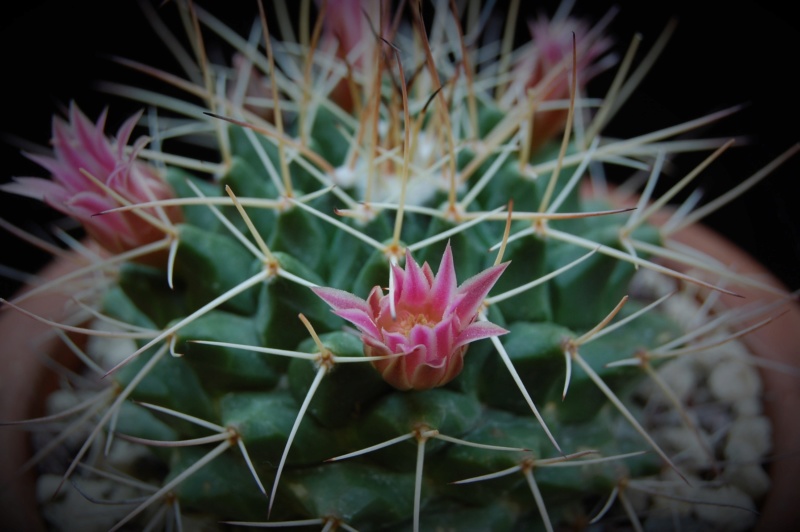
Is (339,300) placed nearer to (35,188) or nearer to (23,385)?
(35,188)

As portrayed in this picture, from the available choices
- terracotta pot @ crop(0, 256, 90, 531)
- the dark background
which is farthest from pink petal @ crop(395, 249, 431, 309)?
the dark background

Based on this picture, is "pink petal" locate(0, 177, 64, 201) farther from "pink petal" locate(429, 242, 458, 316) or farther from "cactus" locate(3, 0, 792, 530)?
"pink petal" locate(429, 242, 458, 316)

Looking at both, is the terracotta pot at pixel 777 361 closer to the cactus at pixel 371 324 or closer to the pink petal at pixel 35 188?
the cactus at pixel 371 324

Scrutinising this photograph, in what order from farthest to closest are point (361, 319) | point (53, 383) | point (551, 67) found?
1. point (53, 383)
2. point (551, 67)
3. point (361, 319)

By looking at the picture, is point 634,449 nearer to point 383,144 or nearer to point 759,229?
point 383,144

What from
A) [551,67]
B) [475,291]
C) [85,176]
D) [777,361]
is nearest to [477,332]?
[475,291]

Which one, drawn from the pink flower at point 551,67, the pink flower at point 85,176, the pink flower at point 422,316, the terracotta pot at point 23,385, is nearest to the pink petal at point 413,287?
the pink flower at point 422,316
